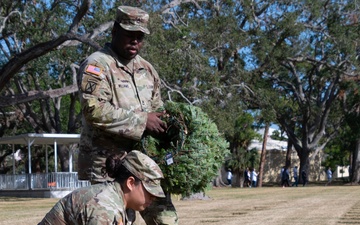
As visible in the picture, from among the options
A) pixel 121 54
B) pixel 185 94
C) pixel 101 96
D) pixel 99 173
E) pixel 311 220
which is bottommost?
pixel 311 220

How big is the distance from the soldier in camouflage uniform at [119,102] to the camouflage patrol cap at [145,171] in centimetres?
71

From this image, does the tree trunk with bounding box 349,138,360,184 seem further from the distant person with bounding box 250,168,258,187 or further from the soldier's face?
the soldier's face

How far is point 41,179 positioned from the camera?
1242 inches

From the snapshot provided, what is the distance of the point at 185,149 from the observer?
4.86 metres

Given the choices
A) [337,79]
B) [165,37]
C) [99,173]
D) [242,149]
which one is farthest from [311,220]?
[242,149]

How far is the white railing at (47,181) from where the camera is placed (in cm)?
3091

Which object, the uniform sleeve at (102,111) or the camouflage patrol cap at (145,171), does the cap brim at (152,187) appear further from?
the uniform sleeve at (102,111)

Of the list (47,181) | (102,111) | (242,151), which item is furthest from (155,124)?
(242,151)

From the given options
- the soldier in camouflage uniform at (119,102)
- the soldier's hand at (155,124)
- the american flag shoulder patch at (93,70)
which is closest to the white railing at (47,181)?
the soldier in camouflage uniform at (119,102)

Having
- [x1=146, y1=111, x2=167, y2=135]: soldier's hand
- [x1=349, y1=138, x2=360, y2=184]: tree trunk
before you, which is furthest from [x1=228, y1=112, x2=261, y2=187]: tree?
[x1=146, y1=111, x2=167, y2=135]: soldier's hand

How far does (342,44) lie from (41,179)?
1703 centimetres

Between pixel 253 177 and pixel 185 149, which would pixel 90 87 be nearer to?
pixel 185 149

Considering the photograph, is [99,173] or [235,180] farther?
[235,180]

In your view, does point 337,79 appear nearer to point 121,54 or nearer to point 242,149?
point 242,149
